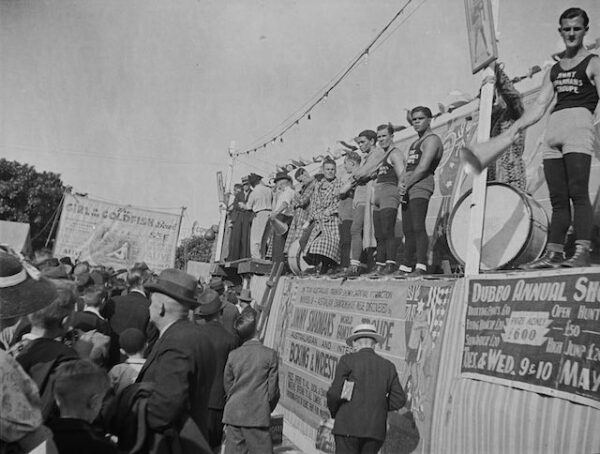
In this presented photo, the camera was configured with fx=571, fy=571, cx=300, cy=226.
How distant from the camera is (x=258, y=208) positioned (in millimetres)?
13289

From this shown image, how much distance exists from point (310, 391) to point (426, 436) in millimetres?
2558

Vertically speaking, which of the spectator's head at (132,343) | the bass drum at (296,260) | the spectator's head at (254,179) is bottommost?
the spectator's head at (132,343)

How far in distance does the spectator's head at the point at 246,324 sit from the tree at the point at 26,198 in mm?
27740

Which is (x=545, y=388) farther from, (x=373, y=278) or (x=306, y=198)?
(x=306, y=198)

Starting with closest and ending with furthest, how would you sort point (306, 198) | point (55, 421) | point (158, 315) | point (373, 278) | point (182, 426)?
point (55, 421), point (182, 426), point (158, 315), point (373, 278), point (306, 198)

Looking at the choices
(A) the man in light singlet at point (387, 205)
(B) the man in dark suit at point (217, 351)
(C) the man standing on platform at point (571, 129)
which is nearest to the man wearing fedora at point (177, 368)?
(B) the man in dark suit at point (217, 351)

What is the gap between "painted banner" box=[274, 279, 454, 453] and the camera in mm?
4977

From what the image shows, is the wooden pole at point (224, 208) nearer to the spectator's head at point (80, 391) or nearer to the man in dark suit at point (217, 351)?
the man in dark suit at point (217, 351)

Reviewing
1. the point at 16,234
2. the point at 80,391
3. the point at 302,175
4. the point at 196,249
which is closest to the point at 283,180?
the point at 302,175

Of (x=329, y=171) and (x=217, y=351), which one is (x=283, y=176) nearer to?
(x=329, y=171)

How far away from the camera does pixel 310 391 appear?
279 inches

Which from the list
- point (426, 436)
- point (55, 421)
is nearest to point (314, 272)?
point (426, 436)

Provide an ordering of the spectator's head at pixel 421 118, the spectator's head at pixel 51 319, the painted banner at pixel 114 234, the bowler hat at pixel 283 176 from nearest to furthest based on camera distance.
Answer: the spectator's head at pixel 51 319 < the spectator's head at pixel 421 118 < the bowler hat at pixel 283 176 < the painted banner at pixel 114 234

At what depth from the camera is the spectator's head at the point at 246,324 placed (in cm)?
510
